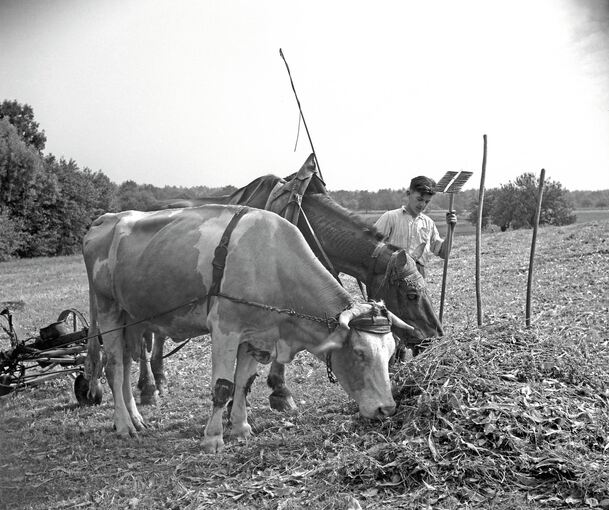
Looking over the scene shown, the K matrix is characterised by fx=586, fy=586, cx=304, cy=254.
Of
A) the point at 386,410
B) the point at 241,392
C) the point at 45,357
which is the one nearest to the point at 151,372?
the point at 45,357

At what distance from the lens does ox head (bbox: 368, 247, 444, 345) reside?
22.2 feet

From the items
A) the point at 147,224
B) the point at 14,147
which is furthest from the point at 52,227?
the point at 147,224

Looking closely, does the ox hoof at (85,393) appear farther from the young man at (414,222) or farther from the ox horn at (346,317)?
the young man at (414,222)

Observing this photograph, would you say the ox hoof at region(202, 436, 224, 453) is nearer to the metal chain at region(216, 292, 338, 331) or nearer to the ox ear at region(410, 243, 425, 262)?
the metal chain at region(216, 292, 338, 331)

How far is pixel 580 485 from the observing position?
444cm

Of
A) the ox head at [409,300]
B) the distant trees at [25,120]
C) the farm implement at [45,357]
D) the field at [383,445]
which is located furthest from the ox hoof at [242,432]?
the distant trees at [25,120]

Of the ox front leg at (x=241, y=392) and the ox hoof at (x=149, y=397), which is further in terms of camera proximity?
the ox hoof at (x=149, y=397)

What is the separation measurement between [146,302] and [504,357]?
13.2ft

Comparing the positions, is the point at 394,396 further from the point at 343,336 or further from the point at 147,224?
the point at 147,224

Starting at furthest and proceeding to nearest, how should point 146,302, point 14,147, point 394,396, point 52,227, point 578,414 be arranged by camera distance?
1. point 52,227
2. point 14,147
3. point 146,302
4. point 394,396
5. point 578,414

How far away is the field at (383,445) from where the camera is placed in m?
4.67

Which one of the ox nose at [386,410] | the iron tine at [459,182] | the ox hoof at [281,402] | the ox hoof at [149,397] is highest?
the iron tine at [459,182]

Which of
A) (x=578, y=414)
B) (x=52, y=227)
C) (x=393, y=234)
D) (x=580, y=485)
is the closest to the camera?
(x=580, y=485)

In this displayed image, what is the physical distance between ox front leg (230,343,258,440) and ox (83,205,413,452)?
0.01 m
